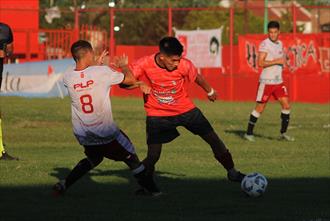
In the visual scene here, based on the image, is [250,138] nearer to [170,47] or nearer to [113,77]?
[170,47]

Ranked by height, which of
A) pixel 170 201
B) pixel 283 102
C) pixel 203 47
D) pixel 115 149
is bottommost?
pixel 170 201

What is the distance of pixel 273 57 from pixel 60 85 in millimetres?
13896

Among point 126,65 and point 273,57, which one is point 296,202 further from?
point 273,57

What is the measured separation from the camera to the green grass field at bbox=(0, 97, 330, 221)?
32.7 feet

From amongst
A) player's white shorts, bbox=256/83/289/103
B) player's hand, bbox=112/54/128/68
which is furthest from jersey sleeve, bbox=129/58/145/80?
player's white shorts, bbox=256/83/289/103

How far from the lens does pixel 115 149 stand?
1093 cm

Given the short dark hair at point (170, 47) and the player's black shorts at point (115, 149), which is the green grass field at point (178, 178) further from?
the short dark hair at point (170, 47)

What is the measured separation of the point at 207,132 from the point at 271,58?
744 cm

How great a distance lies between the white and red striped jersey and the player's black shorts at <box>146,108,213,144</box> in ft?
24.0

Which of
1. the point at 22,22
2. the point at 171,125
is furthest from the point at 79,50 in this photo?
the point at 22,22

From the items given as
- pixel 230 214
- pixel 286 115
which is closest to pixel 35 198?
pixel 230 214

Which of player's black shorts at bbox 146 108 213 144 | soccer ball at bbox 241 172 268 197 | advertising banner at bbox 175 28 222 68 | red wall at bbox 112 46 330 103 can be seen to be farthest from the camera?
advertising banner at bbox 175 28 222 68

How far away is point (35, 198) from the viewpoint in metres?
11.0

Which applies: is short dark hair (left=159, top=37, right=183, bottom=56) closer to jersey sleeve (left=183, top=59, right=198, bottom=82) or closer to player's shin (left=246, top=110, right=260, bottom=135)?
jersey sleeve (left=183, top=59, right=198, bottom=82)
